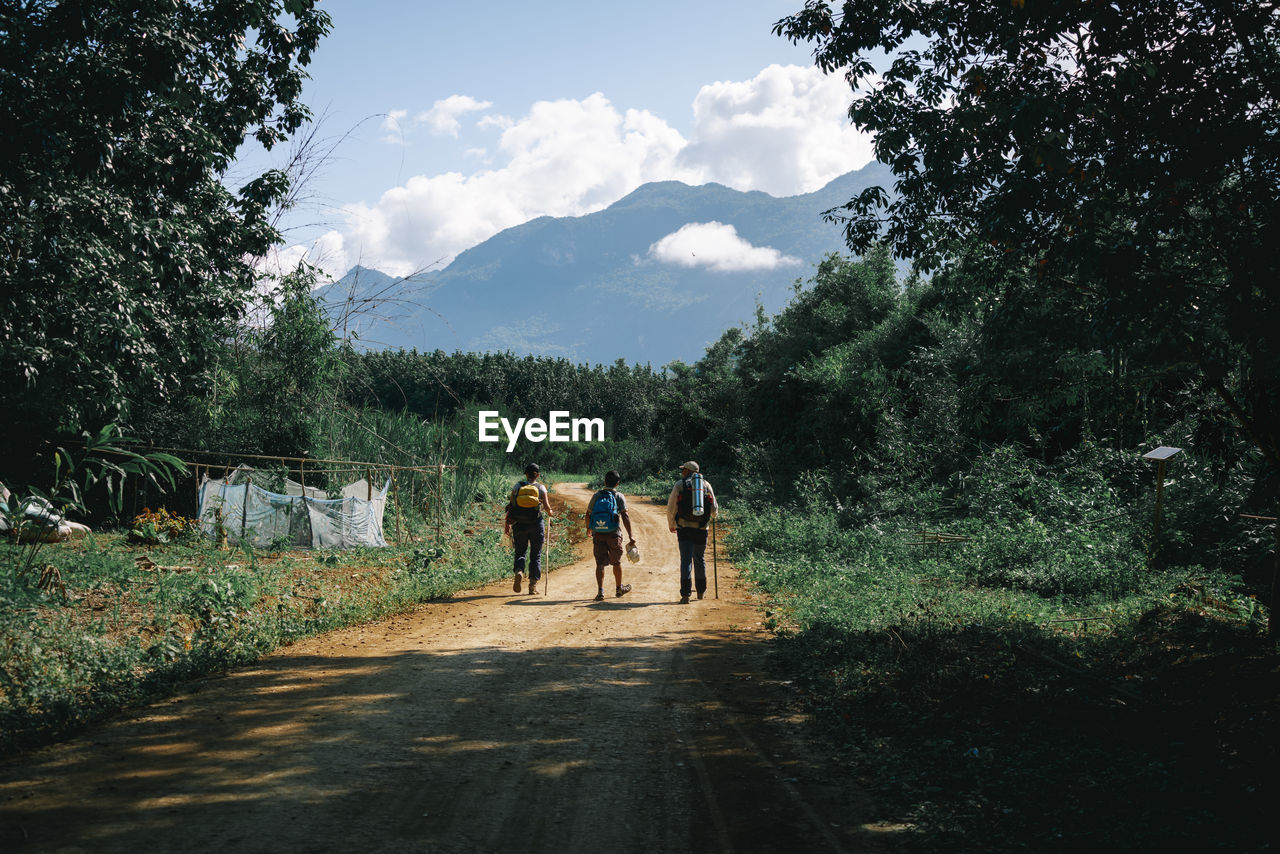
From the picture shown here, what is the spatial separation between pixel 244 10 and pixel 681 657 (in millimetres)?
9712

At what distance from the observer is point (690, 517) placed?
11719mm

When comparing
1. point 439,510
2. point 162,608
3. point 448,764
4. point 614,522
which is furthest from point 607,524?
point 439,510

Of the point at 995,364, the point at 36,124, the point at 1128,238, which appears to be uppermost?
the point at 36,124

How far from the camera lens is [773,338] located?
114 feet

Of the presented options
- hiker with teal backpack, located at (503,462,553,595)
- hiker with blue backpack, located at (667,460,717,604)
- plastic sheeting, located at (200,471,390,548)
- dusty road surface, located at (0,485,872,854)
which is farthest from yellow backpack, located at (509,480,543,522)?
plastic sheeting, located at (200,471,390,548)

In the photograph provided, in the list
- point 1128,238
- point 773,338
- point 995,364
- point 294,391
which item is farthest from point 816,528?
point 773,338

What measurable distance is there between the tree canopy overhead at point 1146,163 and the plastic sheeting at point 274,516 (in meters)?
13.6

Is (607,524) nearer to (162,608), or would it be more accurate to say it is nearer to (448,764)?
(162,608)

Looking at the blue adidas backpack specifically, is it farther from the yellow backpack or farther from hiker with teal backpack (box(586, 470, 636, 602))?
the yellow backpack

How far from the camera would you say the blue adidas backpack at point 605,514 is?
38.8 ft

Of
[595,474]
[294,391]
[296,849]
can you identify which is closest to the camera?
[296,849]

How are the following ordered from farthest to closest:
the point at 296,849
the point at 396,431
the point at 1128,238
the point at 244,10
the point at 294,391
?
the point at 396,431
the point at 294,391
the point at 244,10
the point at 1128,238
the point at 296,849

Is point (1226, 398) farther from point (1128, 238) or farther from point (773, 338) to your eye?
point (773, 338)

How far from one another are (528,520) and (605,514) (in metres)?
1.28
